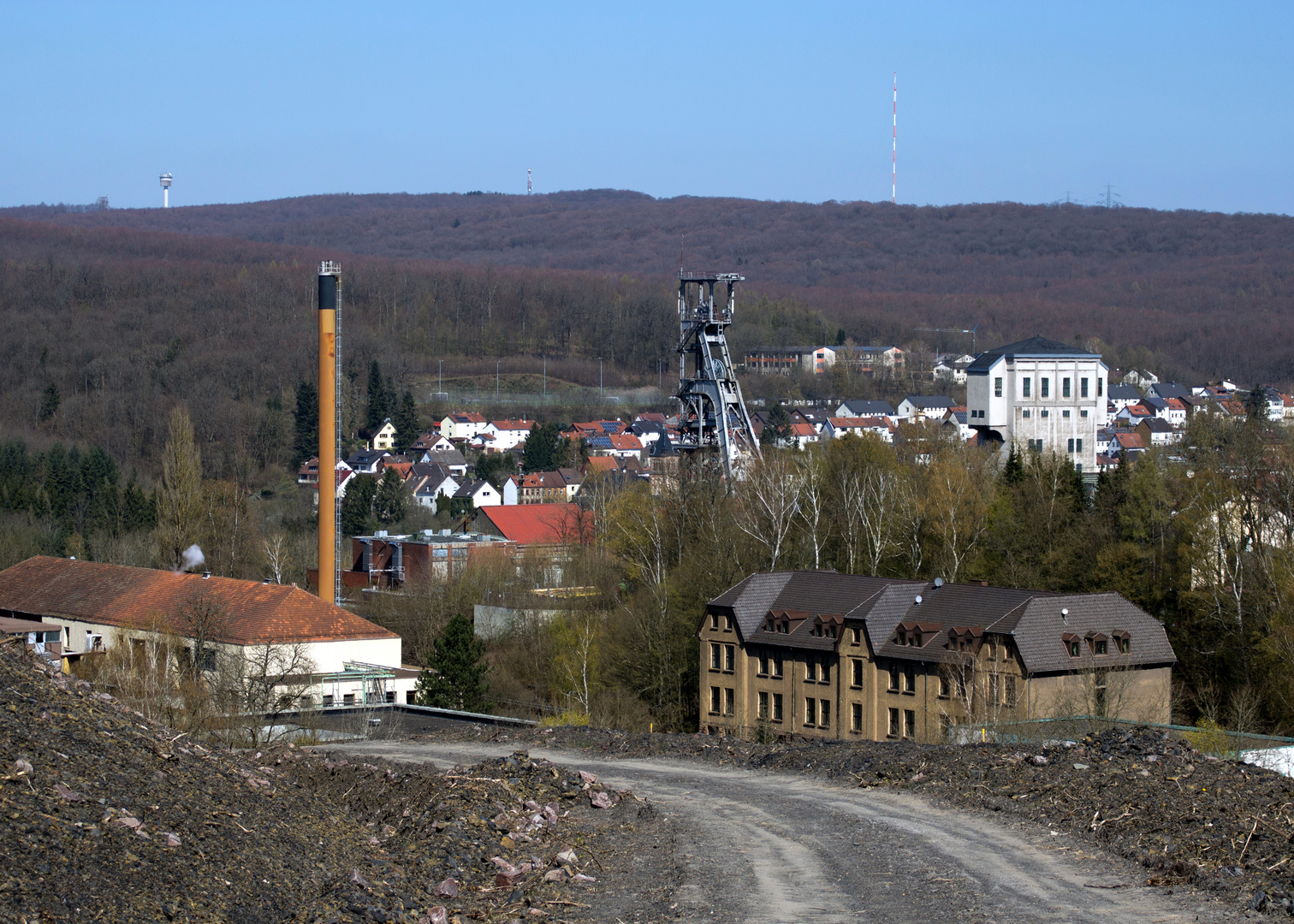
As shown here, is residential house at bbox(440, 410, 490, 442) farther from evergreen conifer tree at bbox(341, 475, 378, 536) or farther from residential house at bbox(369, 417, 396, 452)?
evergreen conifer tree at bbox(341, 475, 378, 536)

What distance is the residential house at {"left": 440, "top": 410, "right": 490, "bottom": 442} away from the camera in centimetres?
13512

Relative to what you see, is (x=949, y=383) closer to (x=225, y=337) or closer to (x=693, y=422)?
(x=225, y=337)

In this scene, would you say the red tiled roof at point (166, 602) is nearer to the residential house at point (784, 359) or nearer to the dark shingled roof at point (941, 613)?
the dark shingled roof at point (941, 613)

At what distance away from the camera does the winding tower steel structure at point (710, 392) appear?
5803cm

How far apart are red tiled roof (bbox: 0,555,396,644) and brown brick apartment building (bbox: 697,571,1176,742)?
10.2m

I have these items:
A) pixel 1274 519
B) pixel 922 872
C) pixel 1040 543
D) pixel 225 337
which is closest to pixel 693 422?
pixel 1040 543

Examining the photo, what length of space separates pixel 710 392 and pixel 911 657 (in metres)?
24.3

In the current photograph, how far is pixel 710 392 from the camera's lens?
58.1 m

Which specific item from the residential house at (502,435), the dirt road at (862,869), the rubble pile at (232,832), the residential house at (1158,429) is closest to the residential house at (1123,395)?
the residential house at (1158,429)

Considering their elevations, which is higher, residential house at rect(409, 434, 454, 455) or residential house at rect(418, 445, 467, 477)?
residential house at rect(409, 434, 454, 455)

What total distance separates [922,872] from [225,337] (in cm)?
14270

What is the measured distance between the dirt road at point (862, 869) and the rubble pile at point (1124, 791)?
347mm

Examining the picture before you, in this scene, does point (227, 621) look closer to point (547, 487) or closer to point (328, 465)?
point (328, 465)

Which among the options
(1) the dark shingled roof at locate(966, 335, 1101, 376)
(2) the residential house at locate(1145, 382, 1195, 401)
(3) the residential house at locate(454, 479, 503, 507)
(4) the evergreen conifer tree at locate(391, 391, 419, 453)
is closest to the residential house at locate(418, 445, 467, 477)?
(4) the evergreen conifer tree at locate(391, 391, 419, 453)
